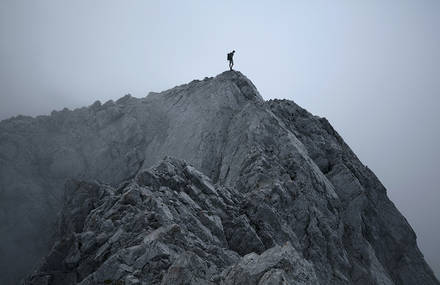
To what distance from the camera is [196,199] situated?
116 feet

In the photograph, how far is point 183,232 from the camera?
27219 millimetres

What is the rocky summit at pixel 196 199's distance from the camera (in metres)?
Result: 25.8

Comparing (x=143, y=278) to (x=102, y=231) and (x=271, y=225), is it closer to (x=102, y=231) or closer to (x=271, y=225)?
(x=102, y=231)

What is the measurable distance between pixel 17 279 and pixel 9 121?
121 ft

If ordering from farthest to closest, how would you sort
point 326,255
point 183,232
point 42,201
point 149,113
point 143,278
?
point 149,113 → point 42,201 → point 326,255 → point 183,232 → point 143,278

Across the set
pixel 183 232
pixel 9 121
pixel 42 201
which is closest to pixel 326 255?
pixel 183 232

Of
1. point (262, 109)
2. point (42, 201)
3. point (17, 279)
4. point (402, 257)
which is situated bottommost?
point (17, 279)

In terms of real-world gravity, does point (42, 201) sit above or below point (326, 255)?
above

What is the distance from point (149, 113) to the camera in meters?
71.3

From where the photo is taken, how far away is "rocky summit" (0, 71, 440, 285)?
84.6 ft

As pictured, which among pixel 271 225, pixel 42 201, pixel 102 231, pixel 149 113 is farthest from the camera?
pixel 149 113

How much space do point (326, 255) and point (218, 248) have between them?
58.7ft

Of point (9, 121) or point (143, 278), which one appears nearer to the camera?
point (143, 278)

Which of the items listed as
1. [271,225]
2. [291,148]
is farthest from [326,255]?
[291,148]
